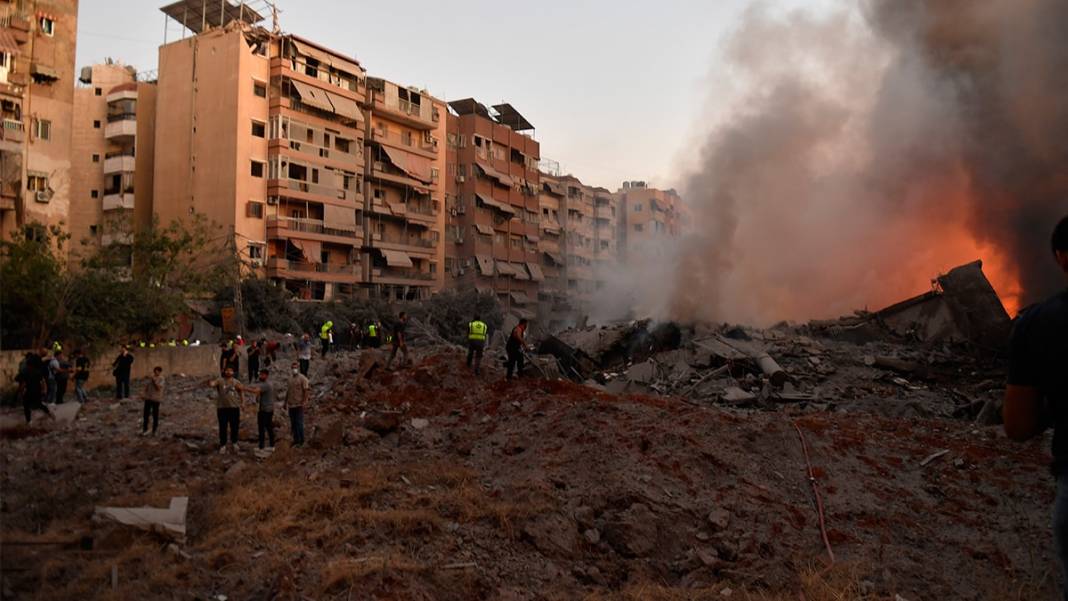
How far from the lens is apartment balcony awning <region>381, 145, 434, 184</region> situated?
149 ft

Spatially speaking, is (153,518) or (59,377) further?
(59,377)

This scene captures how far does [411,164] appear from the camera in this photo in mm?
46969

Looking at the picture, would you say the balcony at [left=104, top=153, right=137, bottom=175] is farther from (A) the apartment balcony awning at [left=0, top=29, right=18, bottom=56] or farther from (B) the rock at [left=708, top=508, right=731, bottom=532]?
(B) the rock at [left=708, top=508, right=731, bottom=532]

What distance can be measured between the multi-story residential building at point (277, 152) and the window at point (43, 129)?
9447 mm

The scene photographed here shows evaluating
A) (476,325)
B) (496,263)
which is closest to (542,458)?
(476,325)

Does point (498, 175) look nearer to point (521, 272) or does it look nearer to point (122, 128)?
point (521, 272)

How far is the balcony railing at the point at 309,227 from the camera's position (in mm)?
38188

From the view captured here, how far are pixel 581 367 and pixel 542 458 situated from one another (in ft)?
35.8

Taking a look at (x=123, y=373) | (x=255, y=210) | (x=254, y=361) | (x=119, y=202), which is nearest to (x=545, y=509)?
(x=254, y=361)

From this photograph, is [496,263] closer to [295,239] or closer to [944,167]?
[295,239]

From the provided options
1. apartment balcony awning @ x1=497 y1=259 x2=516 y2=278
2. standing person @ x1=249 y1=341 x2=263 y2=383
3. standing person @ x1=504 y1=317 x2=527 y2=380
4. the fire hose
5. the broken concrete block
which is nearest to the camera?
the broken concrete block

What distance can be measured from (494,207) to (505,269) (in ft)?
15.6

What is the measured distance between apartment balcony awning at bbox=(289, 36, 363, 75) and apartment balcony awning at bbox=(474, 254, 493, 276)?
15365 millimetres

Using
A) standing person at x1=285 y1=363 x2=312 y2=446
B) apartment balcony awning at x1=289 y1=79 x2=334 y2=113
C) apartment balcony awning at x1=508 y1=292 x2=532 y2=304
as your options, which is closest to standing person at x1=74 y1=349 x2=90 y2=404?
standing person at x1=285 y1=363 x2=312 y2=446
